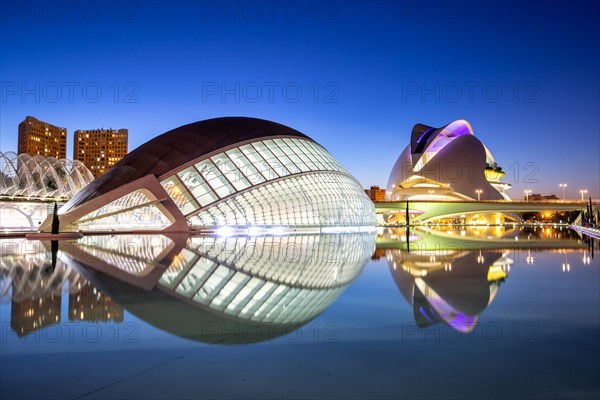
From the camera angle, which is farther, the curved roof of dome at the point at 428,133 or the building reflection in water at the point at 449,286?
the curved roof of dome at the point at 428,133

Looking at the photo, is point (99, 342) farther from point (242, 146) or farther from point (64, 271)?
point (242, 146)

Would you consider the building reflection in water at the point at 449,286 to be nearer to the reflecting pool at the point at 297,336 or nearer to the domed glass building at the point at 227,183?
the reflecting pool at the point at 297,336

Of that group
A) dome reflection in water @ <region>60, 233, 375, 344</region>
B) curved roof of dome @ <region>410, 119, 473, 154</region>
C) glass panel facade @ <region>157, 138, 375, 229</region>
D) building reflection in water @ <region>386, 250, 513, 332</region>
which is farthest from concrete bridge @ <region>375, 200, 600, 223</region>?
dome reflection in water @ <region>60, 233, 375, 344</region>

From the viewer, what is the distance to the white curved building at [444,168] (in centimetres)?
9296

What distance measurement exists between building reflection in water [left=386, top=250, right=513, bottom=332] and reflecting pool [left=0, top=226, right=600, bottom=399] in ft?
0.16

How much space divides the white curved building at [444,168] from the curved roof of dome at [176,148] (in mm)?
56900

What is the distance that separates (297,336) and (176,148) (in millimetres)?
33066

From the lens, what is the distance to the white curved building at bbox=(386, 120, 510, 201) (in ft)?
305

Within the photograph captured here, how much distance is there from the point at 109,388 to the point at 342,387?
1964 millimetres

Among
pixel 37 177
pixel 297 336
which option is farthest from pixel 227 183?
pixel 37 177

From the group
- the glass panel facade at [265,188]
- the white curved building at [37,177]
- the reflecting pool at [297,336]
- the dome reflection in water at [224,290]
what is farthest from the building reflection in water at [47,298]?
the white curved building at [37,177]

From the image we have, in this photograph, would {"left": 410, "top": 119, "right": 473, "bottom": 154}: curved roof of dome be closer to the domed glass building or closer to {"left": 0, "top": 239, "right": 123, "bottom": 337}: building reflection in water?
the domed glass building

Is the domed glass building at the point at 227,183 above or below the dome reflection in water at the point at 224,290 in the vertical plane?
above

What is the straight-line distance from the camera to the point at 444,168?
9444cm
